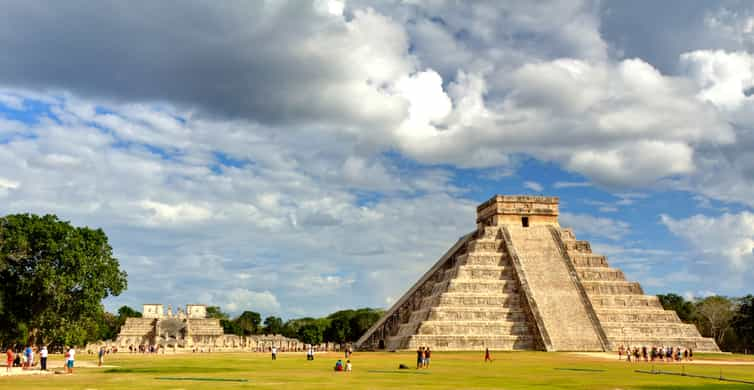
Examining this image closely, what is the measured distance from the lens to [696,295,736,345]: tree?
86562mm

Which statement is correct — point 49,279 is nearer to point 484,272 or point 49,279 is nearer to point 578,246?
point 484,272

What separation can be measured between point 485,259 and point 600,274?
10460 millimetres

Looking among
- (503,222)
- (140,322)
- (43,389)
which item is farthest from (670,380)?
(140,322)

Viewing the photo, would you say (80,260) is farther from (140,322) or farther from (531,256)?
(140,322)

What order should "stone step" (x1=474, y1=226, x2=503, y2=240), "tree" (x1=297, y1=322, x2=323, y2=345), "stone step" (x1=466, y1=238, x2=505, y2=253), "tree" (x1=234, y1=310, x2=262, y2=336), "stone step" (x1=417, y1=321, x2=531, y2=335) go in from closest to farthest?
"stone step" (x1=417, y1=321, x2=531, y2=335) < "stone step" (x1=466, y1=238, x2=505, y2=253) < "stone step" (x1=474, y1=226, x2=503, y2=240) < "tree" (x1=297, y1=322, x2=323, y2=345) < "tree" (x1=234, y1=310, x2=262, y2=336)

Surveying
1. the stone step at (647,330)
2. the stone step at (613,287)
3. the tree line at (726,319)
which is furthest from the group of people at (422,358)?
the tree line at (726,319)

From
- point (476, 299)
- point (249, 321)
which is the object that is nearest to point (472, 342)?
point (476, 299)

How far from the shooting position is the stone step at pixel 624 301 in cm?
6122

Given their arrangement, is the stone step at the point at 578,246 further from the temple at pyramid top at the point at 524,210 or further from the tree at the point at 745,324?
the tree at the point at 745,324

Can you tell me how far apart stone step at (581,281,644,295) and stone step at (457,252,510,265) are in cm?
727

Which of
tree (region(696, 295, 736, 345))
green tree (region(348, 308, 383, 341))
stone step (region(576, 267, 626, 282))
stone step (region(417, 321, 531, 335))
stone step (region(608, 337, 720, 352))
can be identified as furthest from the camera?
green tree (region(348, 308, 383, 341))

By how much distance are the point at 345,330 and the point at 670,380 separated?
10089 centimetres

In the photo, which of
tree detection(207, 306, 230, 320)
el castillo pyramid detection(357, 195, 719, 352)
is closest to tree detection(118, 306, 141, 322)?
tree detection(207, 306, 230, 320)

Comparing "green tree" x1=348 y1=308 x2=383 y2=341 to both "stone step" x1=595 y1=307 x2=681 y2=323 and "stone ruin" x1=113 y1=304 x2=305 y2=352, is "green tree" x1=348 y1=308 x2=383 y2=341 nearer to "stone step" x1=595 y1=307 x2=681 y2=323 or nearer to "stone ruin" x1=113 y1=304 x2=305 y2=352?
"stone ruin" x1=113 y1=304 x2=305 y2=352
